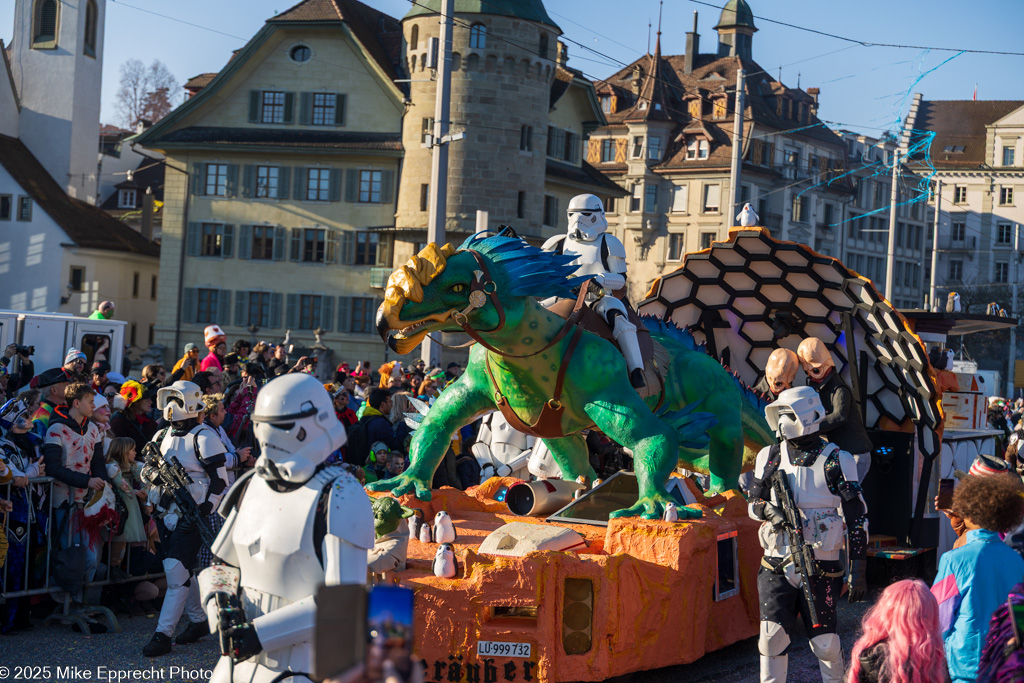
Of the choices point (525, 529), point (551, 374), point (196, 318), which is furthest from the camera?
point (196, 318)

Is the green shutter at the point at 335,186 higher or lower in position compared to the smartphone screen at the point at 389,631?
higher

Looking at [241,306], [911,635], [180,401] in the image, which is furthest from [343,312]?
[911,635]

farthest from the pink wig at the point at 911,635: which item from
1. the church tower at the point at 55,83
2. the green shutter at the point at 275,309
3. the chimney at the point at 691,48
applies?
the chimney at the point at 691,48

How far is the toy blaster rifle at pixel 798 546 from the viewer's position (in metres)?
6.48

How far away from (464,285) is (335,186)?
32.5 meters

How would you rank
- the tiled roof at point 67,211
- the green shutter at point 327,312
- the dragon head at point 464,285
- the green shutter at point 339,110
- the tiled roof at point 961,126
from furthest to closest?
the tiled roof at point 961,126 < the tiled roof at point 67,211 < the green shutter at point 327,312 < the green shutter at point 339,110 < the dragon head at point 464,285

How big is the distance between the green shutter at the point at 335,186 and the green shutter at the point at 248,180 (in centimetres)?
258

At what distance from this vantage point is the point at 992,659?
14.6 feet

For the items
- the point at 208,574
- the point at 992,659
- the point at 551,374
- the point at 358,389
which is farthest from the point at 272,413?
the point at 358,389

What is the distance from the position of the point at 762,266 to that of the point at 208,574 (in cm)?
749

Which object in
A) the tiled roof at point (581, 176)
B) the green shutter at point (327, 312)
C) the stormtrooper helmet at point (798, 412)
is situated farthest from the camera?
the tiled roof at point (581, 176)

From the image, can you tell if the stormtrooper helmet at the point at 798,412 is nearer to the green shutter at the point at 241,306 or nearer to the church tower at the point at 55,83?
the green shutter at the point at 241,306

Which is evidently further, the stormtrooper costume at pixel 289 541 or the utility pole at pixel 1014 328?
the utility pole at pixel 1014 328

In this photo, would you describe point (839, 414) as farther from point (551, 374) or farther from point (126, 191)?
point (126, 191)
